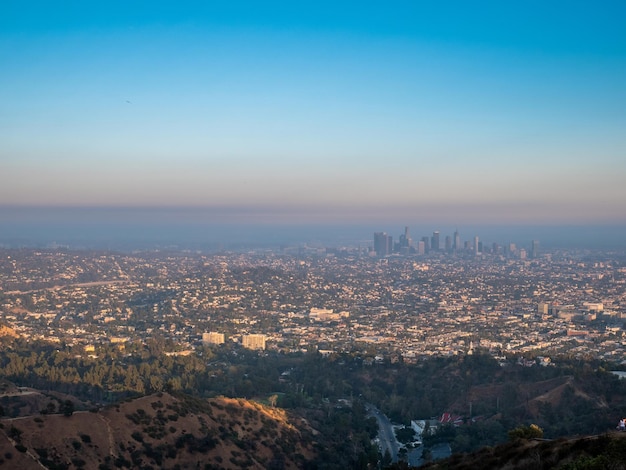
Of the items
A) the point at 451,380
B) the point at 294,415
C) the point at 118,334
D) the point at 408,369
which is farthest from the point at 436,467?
the point at 118,334

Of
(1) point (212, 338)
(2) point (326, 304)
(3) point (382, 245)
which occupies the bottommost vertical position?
(2) point (326, 304)

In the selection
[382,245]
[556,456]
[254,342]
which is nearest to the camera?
[556,456]

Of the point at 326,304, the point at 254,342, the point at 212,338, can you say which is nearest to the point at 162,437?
the point at 254,342

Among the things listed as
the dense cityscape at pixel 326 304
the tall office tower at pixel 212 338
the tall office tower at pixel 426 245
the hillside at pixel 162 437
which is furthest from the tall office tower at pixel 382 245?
the hillside at pixel 162 437

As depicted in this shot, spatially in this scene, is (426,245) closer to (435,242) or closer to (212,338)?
(435,242)

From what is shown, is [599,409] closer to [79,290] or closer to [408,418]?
[408,418]

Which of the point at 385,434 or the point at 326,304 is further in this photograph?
the point at 326,304
